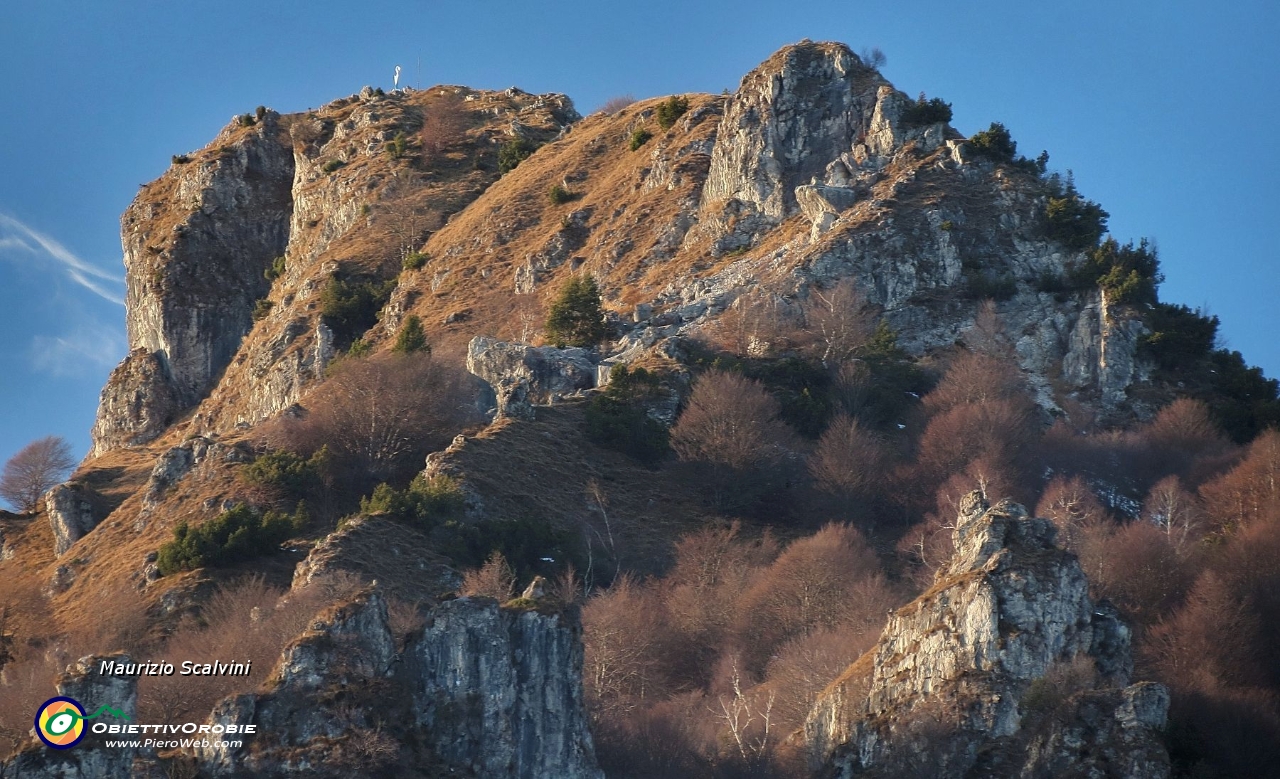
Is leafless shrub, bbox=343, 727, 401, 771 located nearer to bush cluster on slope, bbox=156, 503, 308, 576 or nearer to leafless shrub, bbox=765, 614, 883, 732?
leafless shrub, bbox=765, 614, 883, 732

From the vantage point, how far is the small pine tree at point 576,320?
77625 mm

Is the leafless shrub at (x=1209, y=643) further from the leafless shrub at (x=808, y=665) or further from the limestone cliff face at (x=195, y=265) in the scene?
the limestone cliff face at (x=195, y=265)

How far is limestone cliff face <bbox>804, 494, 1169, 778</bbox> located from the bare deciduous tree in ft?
183

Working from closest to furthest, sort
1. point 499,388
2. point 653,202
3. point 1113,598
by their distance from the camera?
point 1113,598
point 499,388
point 653,202

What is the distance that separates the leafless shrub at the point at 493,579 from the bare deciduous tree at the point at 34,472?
40078 millimetres

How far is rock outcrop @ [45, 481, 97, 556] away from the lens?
72.3 meters

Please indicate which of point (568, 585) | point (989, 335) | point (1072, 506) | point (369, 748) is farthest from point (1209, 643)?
point (989, 335)

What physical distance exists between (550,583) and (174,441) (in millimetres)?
46713

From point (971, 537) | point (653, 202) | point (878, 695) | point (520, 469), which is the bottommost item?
point (878, 695)

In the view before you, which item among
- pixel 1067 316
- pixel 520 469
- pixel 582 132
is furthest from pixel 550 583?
pixel 582 132

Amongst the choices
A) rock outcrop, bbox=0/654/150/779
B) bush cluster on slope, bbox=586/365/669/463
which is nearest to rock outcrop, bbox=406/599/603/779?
rock outcrop, bbox=0/654/150/779

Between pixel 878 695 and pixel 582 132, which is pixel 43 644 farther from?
pixel 582 132

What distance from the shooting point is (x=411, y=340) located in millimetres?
78938

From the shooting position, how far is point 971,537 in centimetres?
4616
